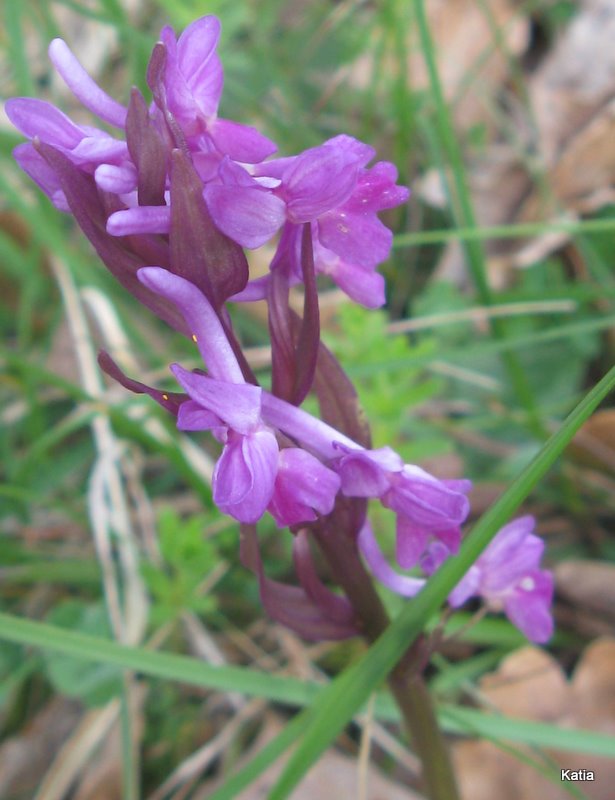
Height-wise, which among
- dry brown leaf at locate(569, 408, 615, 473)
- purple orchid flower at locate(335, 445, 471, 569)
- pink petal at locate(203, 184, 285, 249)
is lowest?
dry brown leaf at locate(569, 408, 615, 473)

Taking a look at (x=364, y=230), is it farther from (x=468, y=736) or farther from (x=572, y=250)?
(x=572, y=250)

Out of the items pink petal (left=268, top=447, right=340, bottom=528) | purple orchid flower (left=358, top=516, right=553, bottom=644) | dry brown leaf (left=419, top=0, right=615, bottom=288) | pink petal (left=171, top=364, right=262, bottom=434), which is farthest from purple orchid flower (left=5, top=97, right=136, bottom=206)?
dry brown leaf (left=419, top=0, right=615, bottom=288)

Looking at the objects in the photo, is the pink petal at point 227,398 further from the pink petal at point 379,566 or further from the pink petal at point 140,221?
the pink petal at point 379,566

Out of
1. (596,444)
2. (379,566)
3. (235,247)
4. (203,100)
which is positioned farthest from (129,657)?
(596,444)

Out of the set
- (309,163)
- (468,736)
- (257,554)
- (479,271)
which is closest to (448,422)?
(479,271)

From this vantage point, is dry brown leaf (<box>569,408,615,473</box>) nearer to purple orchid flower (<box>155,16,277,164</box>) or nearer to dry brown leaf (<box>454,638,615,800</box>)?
dry brown leaf (<box>454,638,615,800</box>)

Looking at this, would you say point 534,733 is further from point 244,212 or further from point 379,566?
point 244,212
